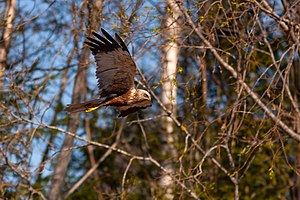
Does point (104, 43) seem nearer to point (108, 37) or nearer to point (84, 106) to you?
point (108, 37)

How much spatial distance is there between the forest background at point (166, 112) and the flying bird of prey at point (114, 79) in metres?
0.30

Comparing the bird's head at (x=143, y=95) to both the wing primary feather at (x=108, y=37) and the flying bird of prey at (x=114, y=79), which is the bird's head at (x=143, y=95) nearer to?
the flying bird of prey at (x=114, y=79)

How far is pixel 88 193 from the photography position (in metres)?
11.7

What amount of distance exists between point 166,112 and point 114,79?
84 centimetres

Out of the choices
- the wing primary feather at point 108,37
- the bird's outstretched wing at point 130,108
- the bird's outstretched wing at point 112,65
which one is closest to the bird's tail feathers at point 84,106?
the bird's outstretched wing at point 112,65

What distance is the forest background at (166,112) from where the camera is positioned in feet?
22.6

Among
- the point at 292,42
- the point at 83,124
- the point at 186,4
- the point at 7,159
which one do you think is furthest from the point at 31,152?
the point at 83,124

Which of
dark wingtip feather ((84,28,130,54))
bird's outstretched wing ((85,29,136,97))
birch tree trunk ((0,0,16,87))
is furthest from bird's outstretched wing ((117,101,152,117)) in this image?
birch tree trunk ((0,0,16,87))

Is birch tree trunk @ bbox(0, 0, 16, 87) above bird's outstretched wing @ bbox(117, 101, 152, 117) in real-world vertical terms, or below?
above

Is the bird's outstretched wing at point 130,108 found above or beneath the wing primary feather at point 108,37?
beneath

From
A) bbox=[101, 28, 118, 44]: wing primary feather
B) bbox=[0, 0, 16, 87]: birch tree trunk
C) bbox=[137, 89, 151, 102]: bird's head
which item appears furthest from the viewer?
bbox=[0, 0, 16, 87]: birch tree trunk

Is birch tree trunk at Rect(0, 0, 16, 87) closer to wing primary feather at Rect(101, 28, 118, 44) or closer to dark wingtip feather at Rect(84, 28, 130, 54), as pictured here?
dark wingtip feather at Rect(84, 28, 130, 54)

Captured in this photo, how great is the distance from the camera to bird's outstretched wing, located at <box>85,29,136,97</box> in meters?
6.33

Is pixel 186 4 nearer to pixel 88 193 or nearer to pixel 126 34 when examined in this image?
pixel 126 34
